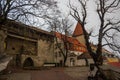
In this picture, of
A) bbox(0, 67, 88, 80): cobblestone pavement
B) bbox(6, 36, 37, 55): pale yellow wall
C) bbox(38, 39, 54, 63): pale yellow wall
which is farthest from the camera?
bbox(38, 39, 54, 63): pale yellow wall

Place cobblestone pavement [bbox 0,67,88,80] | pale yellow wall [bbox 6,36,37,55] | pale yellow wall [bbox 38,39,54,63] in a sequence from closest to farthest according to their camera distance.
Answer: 1. cobblestone pavement [bbox 0,67,88,80]
2. pale yellow wall [bbox 6,36,37,55]
3. pale yellow wall [bbox 38,39,54,63]

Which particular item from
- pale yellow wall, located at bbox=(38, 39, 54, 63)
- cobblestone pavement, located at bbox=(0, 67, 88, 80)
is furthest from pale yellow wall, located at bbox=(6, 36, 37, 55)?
cobblestone pavement, located at bbox=(0, 67, 88, 80)

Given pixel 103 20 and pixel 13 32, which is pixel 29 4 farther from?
pixel 13 32

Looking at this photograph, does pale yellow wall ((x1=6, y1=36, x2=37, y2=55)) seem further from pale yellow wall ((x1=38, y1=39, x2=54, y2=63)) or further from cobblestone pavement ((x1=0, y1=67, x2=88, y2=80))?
cobblestone pavement ((x1=0, y1=67, x2=88, y2=80))

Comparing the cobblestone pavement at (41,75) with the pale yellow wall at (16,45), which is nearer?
the cobblestone pavement at (41,75)

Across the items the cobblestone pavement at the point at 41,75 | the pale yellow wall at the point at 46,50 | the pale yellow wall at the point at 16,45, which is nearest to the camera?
the cobblestone pavement at the point at 41,75

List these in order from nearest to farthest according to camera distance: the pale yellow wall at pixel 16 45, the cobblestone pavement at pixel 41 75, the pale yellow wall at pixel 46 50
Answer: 1. the cobblestone pavement at pixel 41 75
2. the pale yellow wall at pixel 16 45
3. the pale yellow wall at pixel 46 50

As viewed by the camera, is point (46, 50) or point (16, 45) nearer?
point (16, 45)

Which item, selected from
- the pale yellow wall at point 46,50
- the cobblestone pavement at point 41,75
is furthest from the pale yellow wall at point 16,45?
the cobblestone pavement at point 41,75

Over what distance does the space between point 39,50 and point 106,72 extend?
29622 millimetres

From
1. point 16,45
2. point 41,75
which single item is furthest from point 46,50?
point 41,75

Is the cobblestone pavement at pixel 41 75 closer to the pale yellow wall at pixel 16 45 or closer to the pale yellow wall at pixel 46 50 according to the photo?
the pale yellow wall at pixel 16 45

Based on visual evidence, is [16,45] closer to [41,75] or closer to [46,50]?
[46,50]

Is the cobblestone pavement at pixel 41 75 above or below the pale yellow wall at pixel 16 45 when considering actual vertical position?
below
